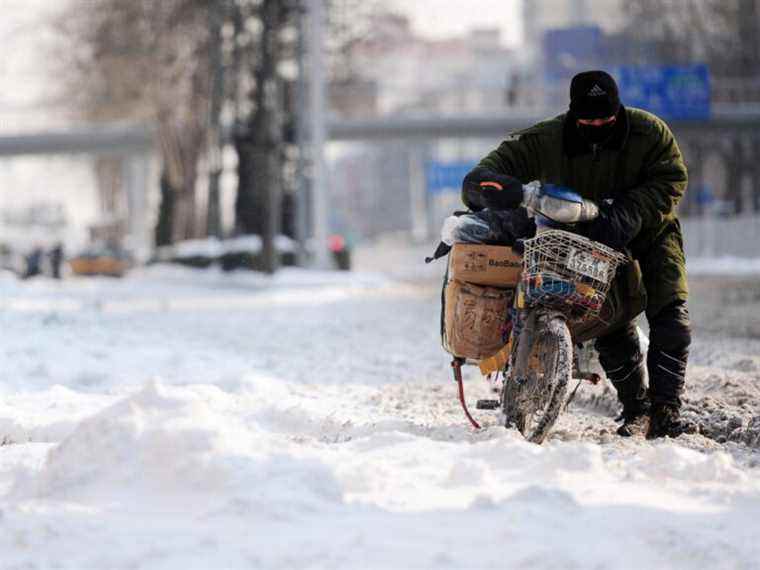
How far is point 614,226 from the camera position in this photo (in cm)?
543

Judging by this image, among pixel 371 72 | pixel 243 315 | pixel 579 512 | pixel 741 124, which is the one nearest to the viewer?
pixel 579 512

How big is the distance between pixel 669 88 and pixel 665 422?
157ft

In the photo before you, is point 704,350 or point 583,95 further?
point 704,350

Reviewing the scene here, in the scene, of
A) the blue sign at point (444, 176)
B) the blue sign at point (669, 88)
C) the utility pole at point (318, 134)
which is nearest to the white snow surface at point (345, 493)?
the utility pole at point (318, 134)

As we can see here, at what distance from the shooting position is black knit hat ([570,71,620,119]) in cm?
555

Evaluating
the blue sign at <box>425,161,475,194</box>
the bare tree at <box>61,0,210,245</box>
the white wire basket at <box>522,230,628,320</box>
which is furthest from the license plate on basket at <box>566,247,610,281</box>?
the blue sign at <box>425,161,475,194</box>

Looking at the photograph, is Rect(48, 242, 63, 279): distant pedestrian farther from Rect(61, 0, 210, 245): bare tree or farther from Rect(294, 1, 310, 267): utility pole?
Rect(294, 1, 310, 267): utility pole

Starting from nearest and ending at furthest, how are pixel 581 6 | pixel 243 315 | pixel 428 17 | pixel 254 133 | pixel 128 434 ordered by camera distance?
pixel 128 434 → pixel 243 315 → pixel 254 133 → pixel 428 17 → pixel 581 6

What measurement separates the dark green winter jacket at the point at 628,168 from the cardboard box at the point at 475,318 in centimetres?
50

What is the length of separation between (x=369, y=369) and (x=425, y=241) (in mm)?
76834

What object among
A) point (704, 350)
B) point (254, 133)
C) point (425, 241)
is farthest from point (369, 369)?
point (425, 241)

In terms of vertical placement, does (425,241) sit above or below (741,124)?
below

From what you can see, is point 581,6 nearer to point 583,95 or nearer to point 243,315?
point 243,315

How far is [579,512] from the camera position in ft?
12.9
